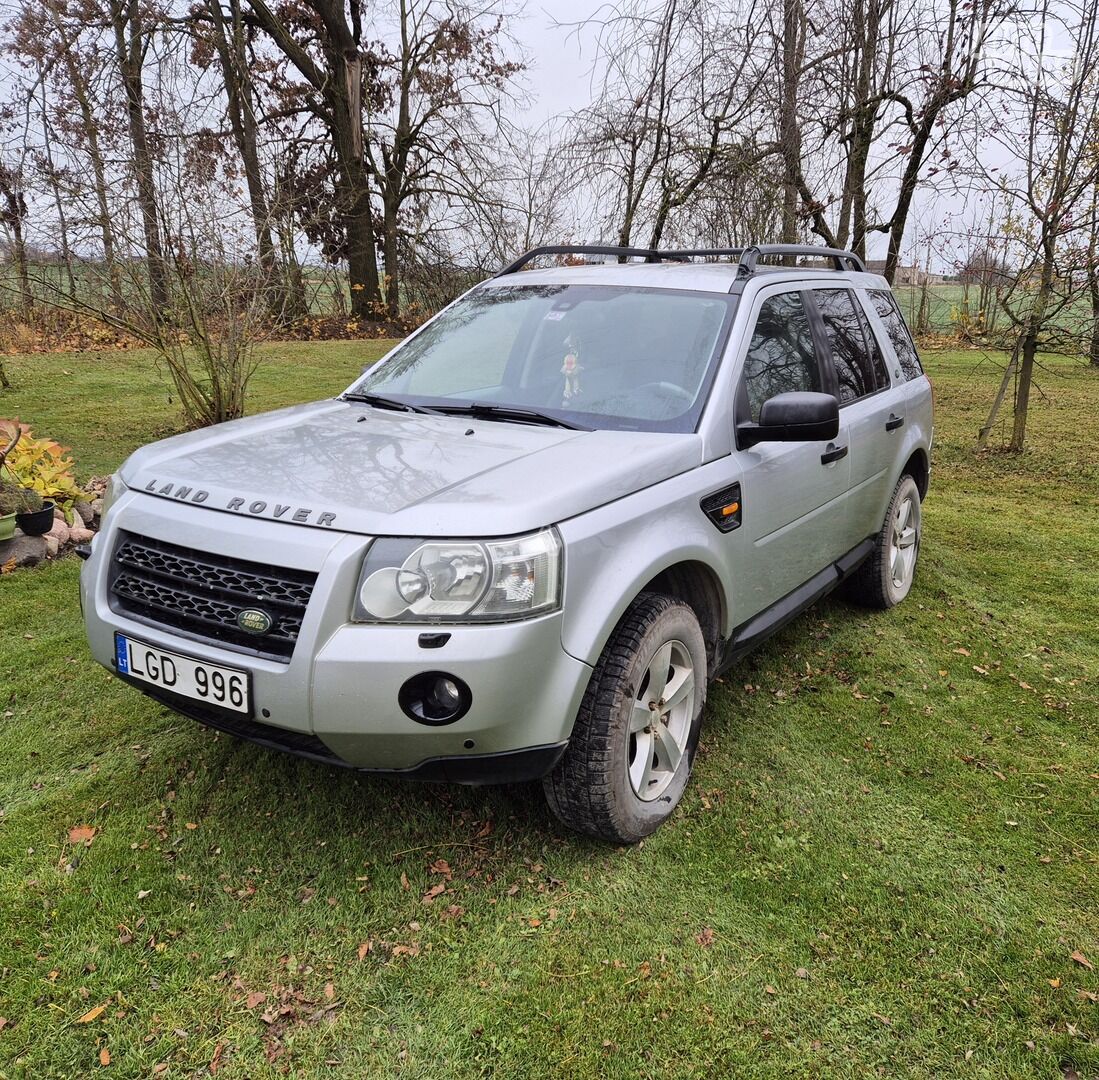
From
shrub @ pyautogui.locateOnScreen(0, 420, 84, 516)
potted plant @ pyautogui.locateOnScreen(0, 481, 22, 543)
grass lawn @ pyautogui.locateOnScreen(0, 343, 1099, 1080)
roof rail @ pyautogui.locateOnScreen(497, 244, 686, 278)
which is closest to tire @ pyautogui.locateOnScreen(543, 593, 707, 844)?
grass lawn @ pyautogui.locateOnScreen(0, 343, 1099, 1080)

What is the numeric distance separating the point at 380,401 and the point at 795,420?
1.57 m

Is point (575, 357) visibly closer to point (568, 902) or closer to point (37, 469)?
point (568, 902)

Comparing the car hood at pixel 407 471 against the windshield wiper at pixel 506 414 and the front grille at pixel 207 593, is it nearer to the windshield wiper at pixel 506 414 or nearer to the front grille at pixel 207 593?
the windshield wiper at pixel 506 414

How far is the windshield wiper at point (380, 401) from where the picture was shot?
3.21 metres

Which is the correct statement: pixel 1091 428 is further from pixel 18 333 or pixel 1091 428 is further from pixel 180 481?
pixel 18 333

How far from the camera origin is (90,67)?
7.77 metres

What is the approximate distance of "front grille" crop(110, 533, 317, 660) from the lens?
2160 mm

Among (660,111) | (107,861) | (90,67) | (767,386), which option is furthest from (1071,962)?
(90,67)

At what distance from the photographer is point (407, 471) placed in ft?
8.05

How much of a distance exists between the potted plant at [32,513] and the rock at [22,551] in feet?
0.19

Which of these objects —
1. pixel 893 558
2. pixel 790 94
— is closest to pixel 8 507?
pixel 893 558

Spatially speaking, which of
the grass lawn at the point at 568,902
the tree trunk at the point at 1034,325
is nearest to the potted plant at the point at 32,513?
the grass lawn at the point at 568,902

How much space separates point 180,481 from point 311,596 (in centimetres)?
66

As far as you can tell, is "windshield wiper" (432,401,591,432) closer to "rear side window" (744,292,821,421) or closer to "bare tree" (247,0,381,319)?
"rear side window" (744,292,821,421)
